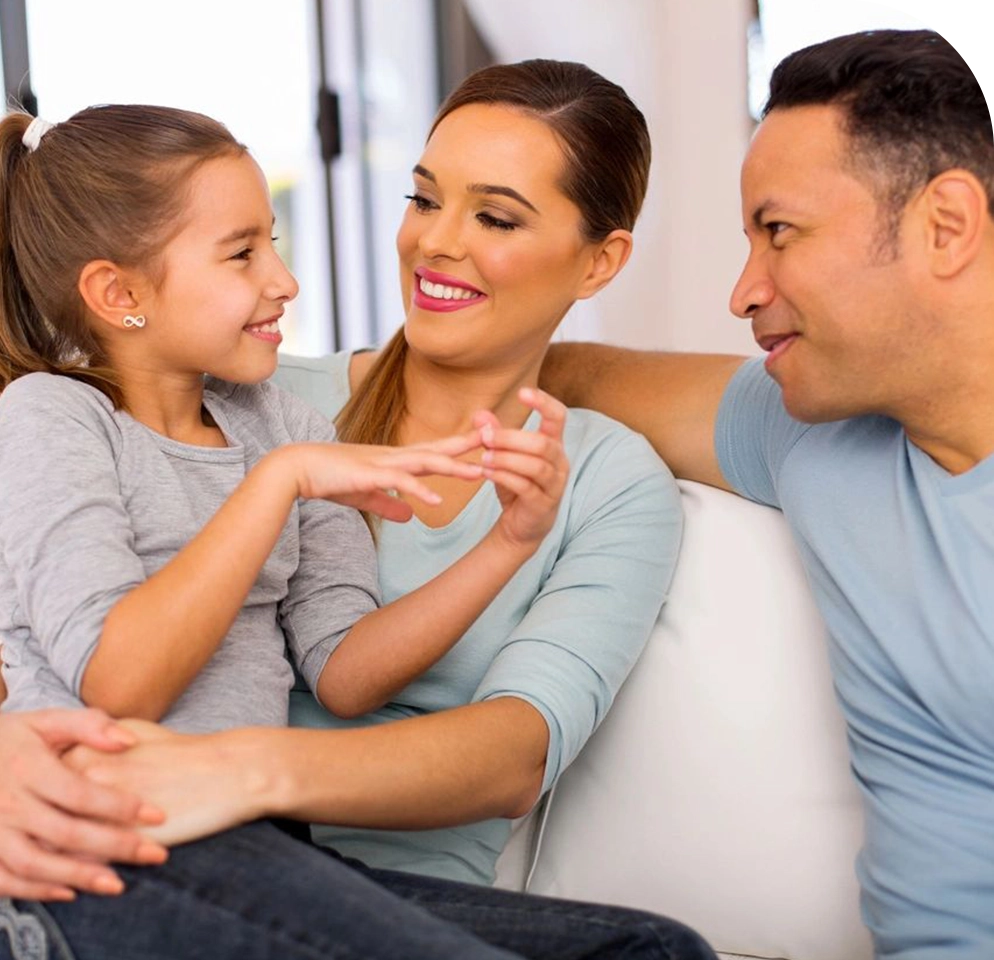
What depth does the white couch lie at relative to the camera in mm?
1777

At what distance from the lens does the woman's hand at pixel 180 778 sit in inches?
50.4

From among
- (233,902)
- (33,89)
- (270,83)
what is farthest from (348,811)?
(270,83)

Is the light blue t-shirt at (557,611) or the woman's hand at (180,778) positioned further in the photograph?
the light blue t-shirt at (557,611)

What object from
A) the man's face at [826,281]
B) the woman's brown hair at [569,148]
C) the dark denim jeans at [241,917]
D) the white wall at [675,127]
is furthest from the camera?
the white wall at [675,127]

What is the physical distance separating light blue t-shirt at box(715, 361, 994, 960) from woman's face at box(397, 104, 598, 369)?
16.7 inches

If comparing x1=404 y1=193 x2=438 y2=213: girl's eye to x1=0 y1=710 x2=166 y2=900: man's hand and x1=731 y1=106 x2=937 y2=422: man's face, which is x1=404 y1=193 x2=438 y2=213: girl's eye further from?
x1=0 y1=710 x2=166 y2=900: man's hand

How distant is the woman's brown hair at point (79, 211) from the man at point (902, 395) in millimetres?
614

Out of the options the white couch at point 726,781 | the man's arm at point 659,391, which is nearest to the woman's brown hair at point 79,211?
the man's arm at point 659,391

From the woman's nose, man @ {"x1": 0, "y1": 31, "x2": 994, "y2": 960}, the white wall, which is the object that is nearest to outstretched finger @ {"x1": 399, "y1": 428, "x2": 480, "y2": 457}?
man @ {"x1": 0, "y1": 31, "x2": 994, "y2": 960}

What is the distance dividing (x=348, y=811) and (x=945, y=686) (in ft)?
1.98

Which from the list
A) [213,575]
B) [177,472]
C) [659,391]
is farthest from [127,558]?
[659,391]

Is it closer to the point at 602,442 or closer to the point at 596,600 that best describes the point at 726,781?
the point at 596,600

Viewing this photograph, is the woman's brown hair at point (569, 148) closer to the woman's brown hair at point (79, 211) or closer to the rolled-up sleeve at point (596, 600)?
the rolled-up sleeve at point (596, 600)

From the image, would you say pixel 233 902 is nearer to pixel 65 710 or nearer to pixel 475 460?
pixel 65 710
